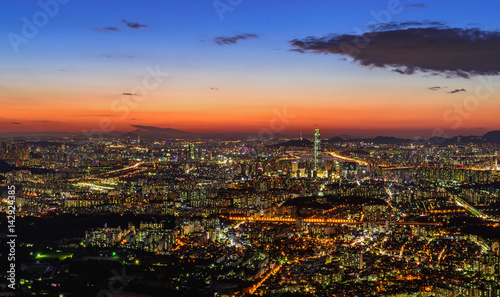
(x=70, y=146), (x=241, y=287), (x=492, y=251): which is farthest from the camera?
(x=70, y=146)

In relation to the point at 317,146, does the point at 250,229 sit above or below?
below

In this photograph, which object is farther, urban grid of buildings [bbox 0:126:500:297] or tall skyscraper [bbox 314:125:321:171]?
tall skyscraper [bbox 314:125:321:171]

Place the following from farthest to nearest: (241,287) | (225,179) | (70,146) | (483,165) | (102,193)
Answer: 1. (70,146)
2. (483,165)
3. (225,179)
4. (102,193)
5. (241,287)

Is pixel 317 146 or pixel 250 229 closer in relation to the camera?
pixel 250 229

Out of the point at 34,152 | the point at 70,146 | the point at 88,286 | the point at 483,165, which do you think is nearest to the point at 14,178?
the point at 34,152

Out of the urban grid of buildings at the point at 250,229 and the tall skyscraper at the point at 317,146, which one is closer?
the urban grid of buildings at the point at 250,229

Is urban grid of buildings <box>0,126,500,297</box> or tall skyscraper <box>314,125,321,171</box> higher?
tall skyscraper <box>314,125,321,171</box>

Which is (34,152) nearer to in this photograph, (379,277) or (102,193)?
(102,193)

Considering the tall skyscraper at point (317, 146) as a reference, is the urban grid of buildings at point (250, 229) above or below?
below

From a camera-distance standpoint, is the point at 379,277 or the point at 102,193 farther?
the point at 102,193
